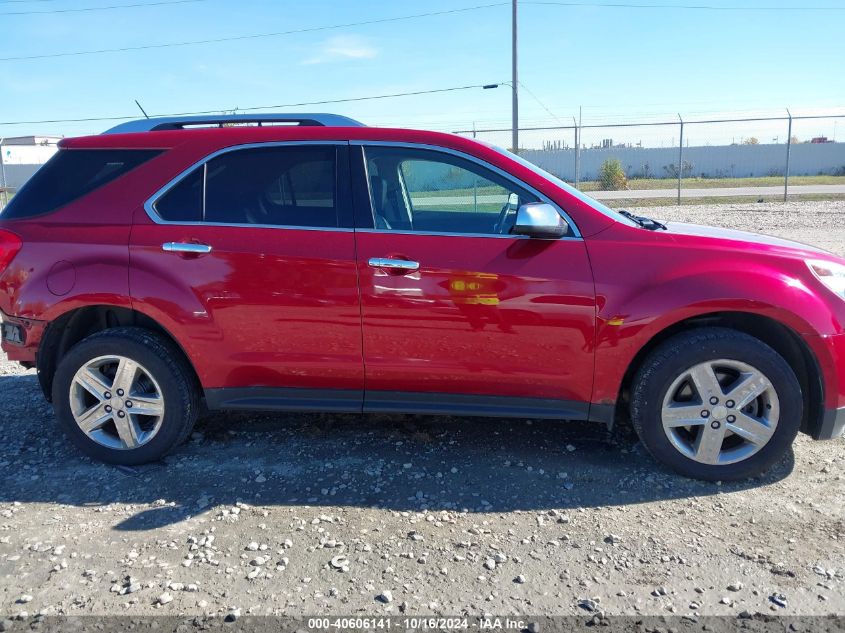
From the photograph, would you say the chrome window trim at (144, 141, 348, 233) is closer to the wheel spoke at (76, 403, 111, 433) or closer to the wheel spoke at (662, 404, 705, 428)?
the wheel spoke at (76, 403, 111, 433)

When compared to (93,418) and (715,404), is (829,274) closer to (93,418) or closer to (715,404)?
(715,404)

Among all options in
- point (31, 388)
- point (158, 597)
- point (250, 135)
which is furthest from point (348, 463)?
point (31, 388)

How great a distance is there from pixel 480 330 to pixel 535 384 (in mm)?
428

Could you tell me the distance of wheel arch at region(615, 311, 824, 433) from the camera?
3535 mm

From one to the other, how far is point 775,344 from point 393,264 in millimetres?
2126

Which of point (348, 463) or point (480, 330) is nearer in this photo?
point (480, 330)

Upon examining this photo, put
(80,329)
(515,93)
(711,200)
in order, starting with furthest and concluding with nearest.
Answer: (711,200) < (515,93) < (80,329)

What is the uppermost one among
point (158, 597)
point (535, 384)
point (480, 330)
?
point (480, 330)

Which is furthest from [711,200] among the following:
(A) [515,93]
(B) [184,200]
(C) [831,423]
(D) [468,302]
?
(B) [184,200]

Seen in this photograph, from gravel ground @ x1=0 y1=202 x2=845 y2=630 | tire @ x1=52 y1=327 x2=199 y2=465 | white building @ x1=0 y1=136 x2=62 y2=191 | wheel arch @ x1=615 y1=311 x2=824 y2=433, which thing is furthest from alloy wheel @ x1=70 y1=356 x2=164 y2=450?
white building @ x1=0 y1=136 x2=62 y2=191

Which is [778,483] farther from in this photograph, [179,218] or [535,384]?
[179,218]

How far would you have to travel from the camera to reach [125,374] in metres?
3.84

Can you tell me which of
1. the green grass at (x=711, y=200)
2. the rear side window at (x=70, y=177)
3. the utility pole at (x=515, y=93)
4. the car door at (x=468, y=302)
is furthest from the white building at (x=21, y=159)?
the car door at (x=468, y=302)

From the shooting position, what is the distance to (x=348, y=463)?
3.91 m
